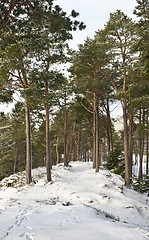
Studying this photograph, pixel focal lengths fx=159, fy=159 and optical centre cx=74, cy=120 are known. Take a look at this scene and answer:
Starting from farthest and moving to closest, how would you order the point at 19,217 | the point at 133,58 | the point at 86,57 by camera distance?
1. the point at 86,57
2. the point at 133,58
3. the point at 19,217

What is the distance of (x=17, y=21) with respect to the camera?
6.76 m

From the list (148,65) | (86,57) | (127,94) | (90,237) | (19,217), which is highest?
(86,57)

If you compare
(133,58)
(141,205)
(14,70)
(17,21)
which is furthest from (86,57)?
(141,205)

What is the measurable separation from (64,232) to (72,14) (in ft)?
25.0

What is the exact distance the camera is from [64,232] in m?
3.44

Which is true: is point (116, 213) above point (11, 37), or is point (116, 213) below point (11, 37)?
below

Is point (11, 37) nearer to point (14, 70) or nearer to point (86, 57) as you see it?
point (14, 70)

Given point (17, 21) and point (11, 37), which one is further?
point (11, 37)

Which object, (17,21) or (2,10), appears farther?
(17,21)

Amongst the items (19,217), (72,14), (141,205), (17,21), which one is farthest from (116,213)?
(17,21)

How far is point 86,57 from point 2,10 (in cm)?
813

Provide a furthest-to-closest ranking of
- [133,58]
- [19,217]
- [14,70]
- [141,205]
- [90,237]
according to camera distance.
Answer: [133,58]
[14,70]
[141,205]
[19,217]
[90,237]

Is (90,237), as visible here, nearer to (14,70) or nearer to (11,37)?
(11,37)

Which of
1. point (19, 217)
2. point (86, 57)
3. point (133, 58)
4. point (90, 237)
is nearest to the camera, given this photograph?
point (90, 237)
